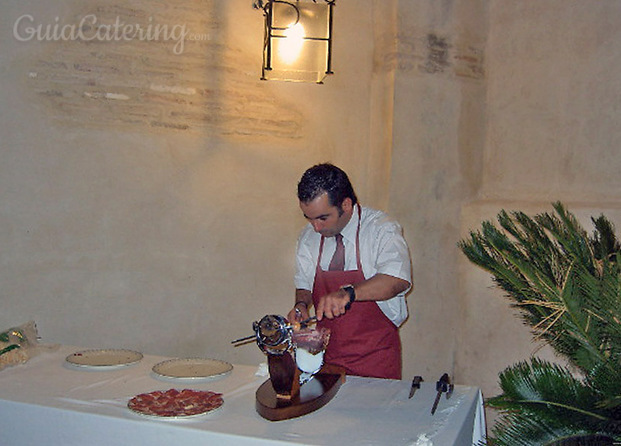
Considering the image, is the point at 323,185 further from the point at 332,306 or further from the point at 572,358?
the point at 572,358

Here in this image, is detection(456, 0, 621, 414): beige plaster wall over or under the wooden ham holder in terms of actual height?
over

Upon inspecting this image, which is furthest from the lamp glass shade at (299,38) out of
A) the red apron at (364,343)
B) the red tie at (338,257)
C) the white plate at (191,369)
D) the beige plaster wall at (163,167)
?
the white plate at (191,369)

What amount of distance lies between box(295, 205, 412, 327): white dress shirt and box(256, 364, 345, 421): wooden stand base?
0.66 meters

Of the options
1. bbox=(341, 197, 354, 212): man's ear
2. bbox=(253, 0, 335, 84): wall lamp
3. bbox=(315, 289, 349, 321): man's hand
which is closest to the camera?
bbox=(315, 289, 349, 321): man's hand

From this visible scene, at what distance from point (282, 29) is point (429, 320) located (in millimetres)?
2178

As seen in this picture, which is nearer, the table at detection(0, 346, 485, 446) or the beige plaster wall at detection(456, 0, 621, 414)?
the table at detection(0, 346, 485, 446)

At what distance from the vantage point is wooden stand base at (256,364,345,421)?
2584 millimetres

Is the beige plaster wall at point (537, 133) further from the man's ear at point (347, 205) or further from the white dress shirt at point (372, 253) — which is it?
the man's ear at point (347, 205)

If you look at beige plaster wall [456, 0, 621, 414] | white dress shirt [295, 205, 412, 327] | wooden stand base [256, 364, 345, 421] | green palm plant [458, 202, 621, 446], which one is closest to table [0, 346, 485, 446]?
wooden stand base [256, 364, 345, 421]

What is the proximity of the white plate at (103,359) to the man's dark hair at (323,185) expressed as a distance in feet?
3.70

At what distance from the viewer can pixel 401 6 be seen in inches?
183

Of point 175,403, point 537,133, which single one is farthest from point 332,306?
point 537,133

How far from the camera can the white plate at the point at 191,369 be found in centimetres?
306

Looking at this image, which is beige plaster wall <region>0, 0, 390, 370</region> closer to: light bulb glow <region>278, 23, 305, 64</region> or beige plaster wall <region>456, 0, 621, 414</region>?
light bulb glow <region>278, 23, 305, 64</region>
